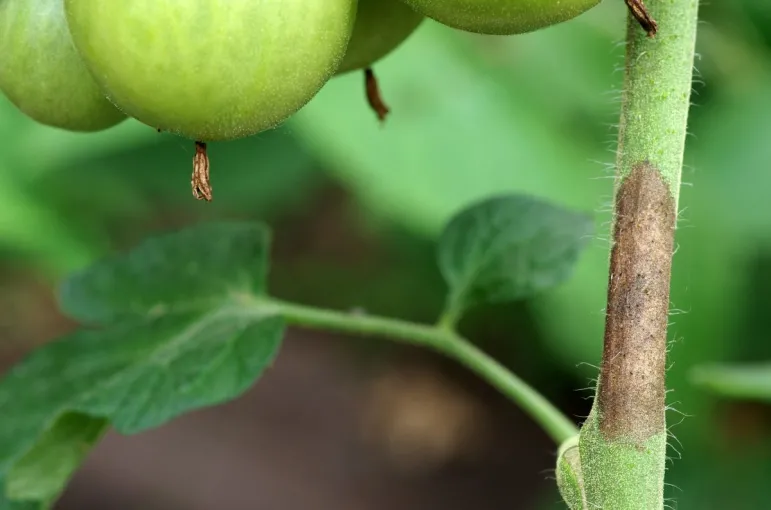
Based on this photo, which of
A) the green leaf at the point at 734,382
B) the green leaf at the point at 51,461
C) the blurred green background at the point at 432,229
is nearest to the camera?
the green leaf at the point at 51,461

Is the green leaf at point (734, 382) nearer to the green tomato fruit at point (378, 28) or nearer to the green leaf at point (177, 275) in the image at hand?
the green leaf at point (177, 275)

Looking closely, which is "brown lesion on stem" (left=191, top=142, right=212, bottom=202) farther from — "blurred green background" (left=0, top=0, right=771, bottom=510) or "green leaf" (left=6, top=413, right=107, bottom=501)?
"blurred green background" (left=0, top=0, right=771, bottom=510)

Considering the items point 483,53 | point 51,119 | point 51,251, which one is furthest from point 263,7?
point 51,251

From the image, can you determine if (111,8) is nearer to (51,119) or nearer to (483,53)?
(51,119)

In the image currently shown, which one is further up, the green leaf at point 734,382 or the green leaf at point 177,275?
the green leaf at point 734,382

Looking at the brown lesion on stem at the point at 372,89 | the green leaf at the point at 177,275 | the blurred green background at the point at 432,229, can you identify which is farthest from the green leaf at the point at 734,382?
the brown lesion on stem at the point at 372,89

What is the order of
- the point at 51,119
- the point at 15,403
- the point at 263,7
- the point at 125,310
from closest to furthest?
the point at 263,7, the point at 51,119, the point at 15,403, the point at 125,310
